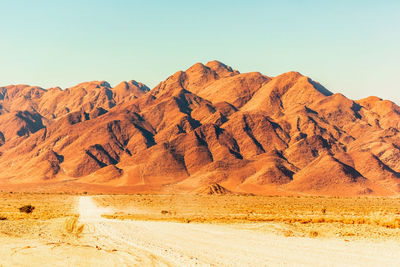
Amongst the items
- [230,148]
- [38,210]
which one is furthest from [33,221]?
[230,148]

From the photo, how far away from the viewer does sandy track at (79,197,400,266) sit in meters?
15.7

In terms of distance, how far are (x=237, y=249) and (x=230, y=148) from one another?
133 metres

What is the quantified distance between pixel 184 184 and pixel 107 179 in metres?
30.9

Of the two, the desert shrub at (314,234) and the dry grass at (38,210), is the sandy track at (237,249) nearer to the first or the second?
the desert shrub at (314,234)

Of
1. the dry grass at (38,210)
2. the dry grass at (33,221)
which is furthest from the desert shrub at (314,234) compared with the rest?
the dry grass at (38,210)

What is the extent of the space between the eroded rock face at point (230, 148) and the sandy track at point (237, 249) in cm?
8094

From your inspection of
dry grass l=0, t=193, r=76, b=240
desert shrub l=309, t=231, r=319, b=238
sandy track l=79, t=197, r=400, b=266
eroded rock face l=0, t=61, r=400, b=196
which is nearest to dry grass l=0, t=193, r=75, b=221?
dry grass l=0, t=193, r=76, b=240

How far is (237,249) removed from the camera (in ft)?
61.1

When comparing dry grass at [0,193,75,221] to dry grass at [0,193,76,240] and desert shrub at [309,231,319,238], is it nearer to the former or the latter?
dry grass at [0,193,76,240]

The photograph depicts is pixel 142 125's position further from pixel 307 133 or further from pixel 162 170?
pixel 307 133

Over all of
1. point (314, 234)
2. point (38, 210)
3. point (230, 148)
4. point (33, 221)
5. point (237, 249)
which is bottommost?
point (38, 210)

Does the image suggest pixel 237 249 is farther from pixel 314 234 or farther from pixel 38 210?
pixel 38 210

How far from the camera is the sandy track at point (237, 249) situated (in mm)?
15695

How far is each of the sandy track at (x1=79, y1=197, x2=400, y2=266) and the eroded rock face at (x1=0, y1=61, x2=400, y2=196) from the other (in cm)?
8094
